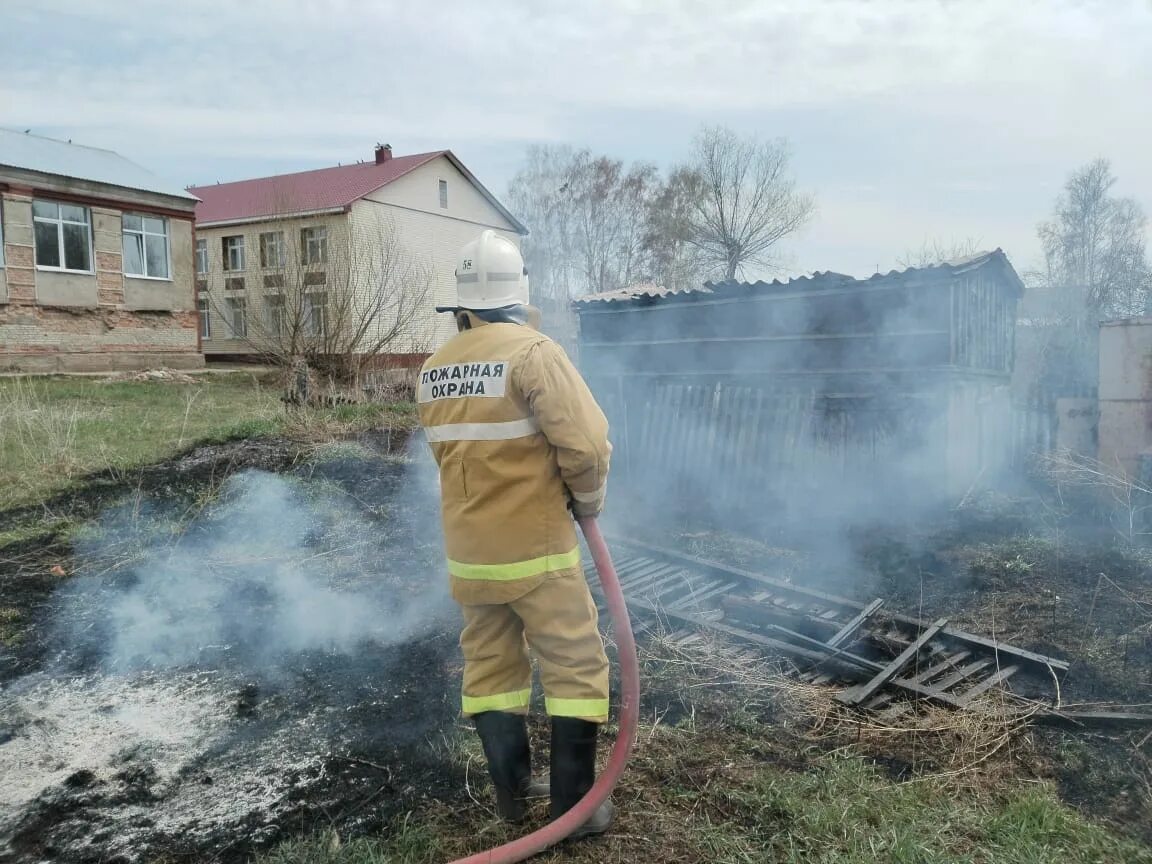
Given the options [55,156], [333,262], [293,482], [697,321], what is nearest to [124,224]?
[55,156]

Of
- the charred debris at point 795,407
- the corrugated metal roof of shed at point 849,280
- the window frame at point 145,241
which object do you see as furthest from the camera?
the window frame at point 145,241

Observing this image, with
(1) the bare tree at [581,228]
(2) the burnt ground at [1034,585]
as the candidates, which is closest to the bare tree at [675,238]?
(1) the bare tree at [581,228]

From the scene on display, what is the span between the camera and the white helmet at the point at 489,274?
2562 mm

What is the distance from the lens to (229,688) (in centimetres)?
381

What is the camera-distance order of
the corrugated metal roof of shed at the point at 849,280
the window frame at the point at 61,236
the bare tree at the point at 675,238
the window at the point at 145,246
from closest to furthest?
the corrugated metal roof of shed at the point at 849,280 < the window frame at the point at 61,236 < the window at the point at 145,246 < the bare tree at the point at 675,238

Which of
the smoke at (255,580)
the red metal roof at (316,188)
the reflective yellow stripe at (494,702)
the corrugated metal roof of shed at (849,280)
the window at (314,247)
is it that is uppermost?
the red metal roof at (316,188)

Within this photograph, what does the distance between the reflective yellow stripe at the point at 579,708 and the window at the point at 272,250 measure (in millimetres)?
10801

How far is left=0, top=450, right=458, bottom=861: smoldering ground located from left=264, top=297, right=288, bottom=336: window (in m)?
5.33

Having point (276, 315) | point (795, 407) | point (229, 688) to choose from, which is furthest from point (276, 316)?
point (229, 688)

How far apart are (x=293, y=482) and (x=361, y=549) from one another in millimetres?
1806

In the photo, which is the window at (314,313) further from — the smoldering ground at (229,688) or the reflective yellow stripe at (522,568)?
the reflective yellow stripe at (522,568)

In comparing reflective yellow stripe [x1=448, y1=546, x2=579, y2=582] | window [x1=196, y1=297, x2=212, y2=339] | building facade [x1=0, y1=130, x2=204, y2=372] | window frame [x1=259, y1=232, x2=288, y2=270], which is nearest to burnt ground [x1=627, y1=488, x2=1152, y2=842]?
reflective yellow stripe [x1=448, y1=546, x2=579, y2=582]

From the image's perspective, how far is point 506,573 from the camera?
2.41m

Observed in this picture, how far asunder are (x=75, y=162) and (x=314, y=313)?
502 inches
